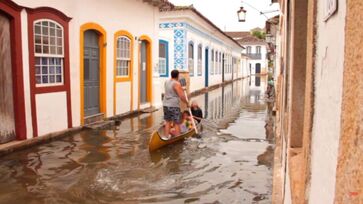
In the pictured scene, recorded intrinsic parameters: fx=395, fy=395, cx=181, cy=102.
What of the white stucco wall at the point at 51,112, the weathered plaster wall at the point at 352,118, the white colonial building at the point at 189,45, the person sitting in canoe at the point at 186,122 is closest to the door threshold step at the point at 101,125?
the white stucco wall at the point at 51,112

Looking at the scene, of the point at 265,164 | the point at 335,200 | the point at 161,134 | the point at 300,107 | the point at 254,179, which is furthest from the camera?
the point at 161,134

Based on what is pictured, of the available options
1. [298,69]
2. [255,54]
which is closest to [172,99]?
[298,69]

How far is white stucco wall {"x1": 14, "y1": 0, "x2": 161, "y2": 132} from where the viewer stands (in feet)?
29.6

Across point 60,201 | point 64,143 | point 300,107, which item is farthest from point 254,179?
point 64,143

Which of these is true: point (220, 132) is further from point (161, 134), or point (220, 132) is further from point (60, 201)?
point (60, 201)

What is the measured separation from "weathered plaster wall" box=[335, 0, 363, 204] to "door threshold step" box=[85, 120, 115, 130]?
9.88 meters

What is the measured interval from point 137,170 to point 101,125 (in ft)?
14.3

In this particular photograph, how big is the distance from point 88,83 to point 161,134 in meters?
3.40

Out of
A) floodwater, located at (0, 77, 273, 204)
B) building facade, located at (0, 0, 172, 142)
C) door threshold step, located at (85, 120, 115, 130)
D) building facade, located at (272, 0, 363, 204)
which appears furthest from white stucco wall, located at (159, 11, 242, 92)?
building facade, located at (272, 0, 363, 204)

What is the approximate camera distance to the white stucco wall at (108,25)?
9030mm

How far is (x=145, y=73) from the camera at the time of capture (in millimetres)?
15359

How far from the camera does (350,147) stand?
83 cm

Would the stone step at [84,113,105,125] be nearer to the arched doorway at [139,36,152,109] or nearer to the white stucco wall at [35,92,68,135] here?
the white stucco wall at [35,92,68,135]

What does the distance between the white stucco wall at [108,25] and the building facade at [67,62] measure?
0.07ft
